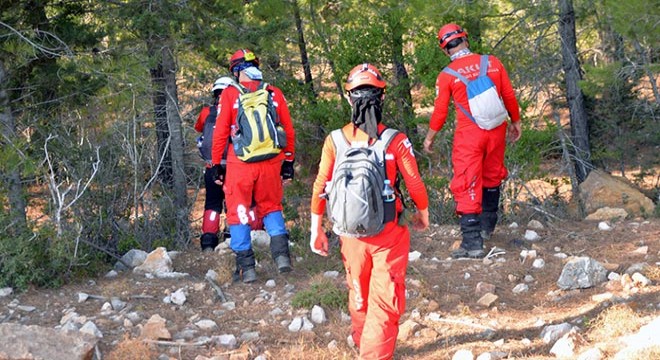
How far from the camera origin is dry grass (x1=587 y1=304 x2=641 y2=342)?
17.7 feet

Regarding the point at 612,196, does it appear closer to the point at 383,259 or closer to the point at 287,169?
the point at 287,169

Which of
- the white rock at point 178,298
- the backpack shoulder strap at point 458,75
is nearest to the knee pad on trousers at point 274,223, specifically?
the white rock at point 178,298

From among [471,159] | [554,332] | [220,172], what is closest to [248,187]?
[220,172]

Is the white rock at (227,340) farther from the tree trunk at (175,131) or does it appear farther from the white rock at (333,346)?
the tree trunk at (175,131)

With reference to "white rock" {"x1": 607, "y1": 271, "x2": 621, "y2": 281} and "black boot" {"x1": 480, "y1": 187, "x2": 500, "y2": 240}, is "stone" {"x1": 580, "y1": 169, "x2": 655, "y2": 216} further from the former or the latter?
"white rock" {"x1": 607, "y1": 271, "x2": 621, "y2": 281}

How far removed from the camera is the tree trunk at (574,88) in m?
11.8

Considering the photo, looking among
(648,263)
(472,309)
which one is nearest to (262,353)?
(472,309)

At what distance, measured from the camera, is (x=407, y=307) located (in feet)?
20.5

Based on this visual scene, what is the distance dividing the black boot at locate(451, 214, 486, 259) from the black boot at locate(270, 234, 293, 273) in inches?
59.4

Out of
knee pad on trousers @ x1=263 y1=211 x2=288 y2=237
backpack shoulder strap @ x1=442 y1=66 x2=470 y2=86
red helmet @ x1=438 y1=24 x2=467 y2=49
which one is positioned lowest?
knee pad on trousers @ x1=263 y1=211 x2=288 y2=237

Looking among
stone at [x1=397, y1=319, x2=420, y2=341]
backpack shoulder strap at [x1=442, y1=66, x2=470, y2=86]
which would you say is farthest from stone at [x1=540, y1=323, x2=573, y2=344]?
backpack shoulder strap at [x1=442, y1=66, x2=470, y2=86]

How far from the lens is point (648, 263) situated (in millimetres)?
7020

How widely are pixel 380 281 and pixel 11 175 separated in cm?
511

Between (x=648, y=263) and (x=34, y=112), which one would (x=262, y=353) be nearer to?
(x=648, y=263)
